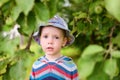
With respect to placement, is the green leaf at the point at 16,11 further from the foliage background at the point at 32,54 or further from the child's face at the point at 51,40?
the child's face at the point at 51,40

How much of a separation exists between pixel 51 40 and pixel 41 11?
0.40 metres

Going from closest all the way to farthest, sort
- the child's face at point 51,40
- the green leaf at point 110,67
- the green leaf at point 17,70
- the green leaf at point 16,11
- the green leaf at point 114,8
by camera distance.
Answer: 1. the green leaf at point 114,8
2. the green leaf at point 110,67
3. the green leaf at point 16,11
4. the child's face at point 51,40
5. the green leaf at point 17,70

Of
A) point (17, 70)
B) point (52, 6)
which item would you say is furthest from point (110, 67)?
point (17, 70)

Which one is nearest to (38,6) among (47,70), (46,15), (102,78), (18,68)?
(46,15)

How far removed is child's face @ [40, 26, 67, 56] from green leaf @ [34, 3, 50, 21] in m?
0.38

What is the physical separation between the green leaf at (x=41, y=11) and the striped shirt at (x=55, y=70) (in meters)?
0.49

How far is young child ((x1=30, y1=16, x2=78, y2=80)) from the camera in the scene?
1.28m

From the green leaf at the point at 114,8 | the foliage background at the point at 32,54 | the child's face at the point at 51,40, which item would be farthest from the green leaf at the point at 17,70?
the green leaf at the point at 114,8

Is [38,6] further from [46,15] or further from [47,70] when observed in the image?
[47,70]

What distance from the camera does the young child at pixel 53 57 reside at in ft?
4.19

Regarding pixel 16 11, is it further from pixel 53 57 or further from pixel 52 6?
pixel 53 57

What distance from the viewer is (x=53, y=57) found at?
1.35 metres

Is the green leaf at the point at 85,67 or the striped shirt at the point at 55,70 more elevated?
the green leaf at the point at 85,67

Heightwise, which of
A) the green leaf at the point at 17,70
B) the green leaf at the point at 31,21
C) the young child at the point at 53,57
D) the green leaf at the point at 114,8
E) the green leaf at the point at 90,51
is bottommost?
the green leaf at the point at 17,70
